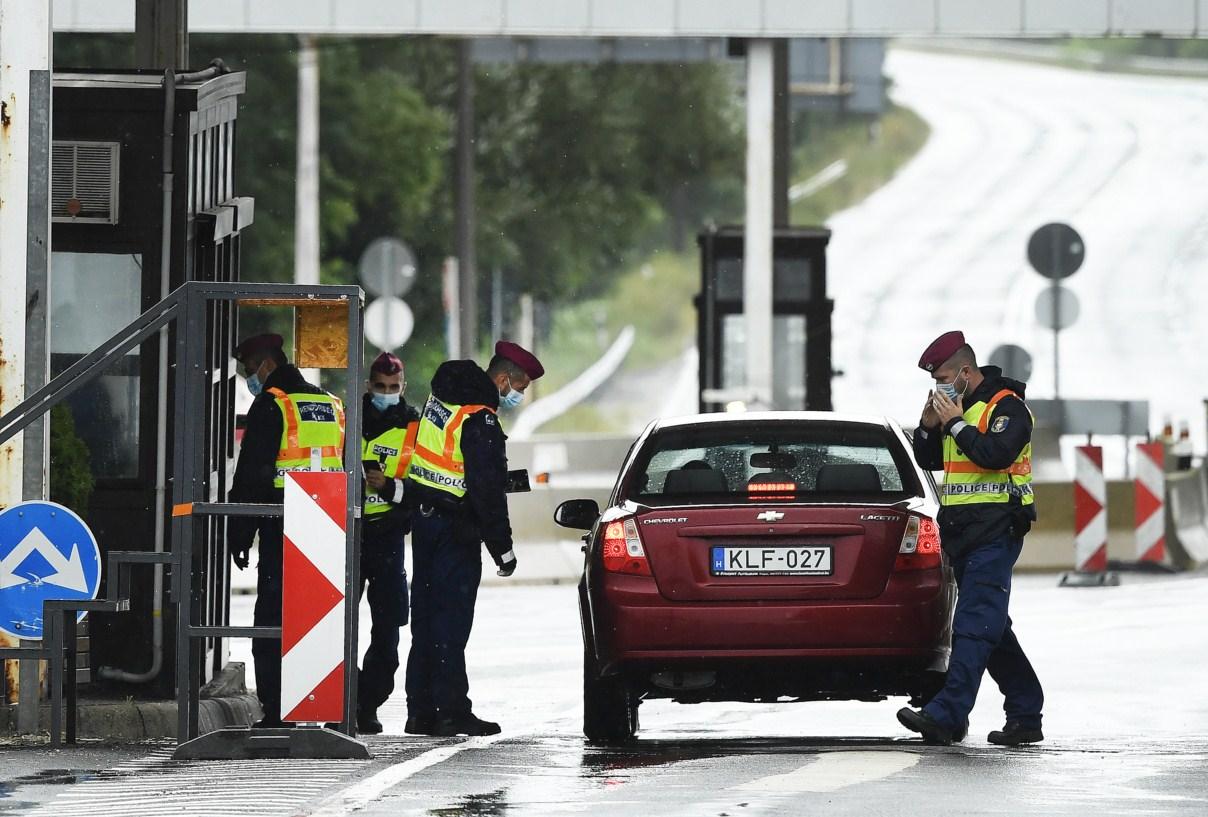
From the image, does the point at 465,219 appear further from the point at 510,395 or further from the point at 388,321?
the point at 510,395

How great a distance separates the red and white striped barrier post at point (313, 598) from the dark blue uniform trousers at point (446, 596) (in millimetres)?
1637

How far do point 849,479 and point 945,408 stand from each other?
467mm

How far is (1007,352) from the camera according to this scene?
83.1 ft

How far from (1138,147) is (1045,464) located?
5462 centimetres

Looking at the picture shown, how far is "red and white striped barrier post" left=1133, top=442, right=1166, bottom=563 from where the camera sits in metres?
22.8

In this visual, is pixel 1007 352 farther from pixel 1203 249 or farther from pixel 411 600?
pixel 1203 249

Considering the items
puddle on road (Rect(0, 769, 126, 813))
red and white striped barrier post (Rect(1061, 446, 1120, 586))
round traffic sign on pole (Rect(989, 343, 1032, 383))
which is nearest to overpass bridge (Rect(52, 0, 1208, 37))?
round traffic sign on pole (Rect(989, 343, 1032, 383))

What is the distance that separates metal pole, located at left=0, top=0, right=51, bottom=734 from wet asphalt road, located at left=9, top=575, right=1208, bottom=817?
1.17 meters

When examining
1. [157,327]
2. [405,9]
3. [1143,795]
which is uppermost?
[405,9]

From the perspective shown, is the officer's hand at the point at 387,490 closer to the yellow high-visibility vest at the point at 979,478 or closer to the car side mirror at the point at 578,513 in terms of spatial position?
the car side mirror at the point at 578,513

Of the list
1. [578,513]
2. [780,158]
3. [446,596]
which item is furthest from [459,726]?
[780,158]

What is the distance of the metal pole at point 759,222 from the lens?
24.3 meters

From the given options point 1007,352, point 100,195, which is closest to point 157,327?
point 100,195

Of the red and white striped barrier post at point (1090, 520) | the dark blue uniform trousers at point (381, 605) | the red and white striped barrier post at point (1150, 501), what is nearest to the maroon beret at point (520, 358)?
the dark blue uniform trousers at point (381, 605)
